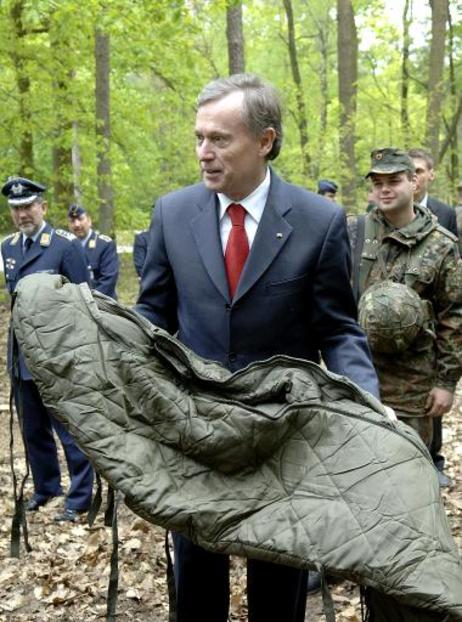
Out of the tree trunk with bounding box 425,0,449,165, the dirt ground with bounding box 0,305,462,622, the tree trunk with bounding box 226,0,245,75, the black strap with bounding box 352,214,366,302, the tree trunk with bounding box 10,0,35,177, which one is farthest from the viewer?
the tree trunk with bounding box 425,0,449,165

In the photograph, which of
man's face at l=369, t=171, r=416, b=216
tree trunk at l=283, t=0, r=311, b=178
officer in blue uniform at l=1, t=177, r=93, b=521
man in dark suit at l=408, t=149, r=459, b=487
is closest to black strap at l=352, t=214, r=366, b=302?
man's face at l=369, t=171, r=416, b=216

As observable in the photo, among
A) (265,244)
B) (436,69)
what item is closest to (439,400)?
(265,244)

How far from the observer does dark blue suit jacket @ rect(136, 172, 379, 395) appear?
2.97 metres

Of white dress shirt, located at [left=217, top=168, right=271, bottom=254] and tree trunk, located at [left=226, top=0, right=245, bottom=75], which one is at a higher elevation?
tree trunk, located at [left=226, top=0, right=245, bottom=75]

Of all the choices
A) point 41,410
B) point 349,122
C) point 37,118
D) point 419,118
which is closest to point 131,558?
point 41,410

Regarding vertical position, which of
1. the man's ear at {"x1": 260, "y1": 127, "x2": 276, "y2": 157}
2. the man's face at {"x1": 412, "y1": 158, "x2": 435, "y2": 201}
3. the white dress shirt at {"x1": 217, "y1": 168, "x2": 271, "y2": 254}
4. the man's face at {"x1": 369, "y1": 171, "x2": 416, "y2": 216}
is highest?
the man's ear at {"x1": 260, "y1": 127, "x2": 276, "y2": 157}

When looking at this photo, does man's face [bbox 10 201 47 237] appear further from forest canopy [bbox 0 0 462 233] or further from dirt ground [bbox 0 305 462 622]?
forest canopy [bbox 0 0 462 233]

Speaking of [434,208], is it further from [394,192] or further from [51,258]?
[51,258]

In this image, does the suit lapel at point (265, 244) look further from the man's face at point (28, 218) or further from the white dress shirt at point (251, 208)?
the man's face at point (28, 218)

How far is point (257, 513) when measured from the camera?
2498 mm

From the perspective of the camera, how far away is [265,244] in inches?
117

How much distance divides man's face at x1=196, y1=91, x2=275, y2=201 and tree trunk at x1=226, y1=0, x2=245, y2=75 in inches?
373

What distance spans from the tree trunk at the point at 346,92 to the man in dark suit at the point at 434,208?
1105cm

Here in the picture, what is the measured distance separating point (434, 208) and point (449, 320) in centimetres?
222
